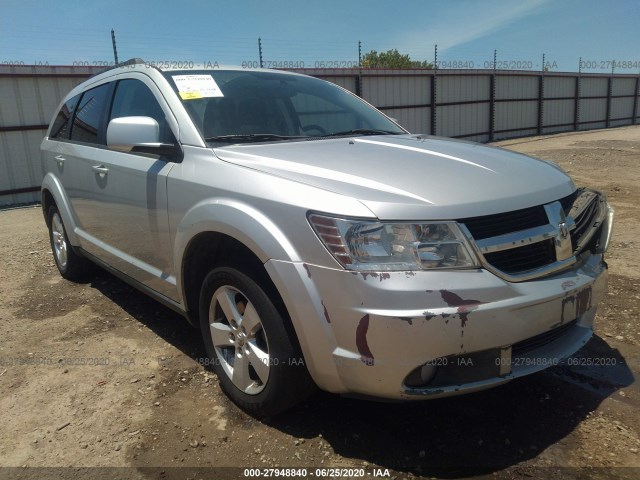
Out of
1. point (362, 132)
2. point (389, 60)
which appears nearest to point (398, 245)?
point (362, 132)

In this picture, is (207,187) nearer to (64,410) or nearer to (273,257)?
(273,257)

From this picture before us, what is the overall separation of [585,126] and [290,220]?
29.0 meters

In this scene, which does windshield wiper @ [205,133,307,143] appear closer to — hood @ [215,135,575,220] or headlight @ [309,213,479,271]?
hood @ [215,135,575,220]

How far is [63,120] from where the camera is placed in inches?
184

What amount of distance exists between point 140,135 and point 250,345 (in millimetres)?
1295

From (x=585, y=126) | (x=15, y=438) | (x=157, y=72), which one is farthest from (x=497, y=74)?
(x=15, y=438)

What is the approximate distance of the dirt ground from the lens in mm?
2264

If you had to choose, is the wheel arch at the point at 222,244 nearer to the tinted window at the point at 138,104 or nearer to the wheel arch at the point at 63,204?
the tinted window at the point at 138,104

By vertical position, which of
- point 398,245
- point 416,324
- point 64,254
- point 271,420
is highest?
point 398,245

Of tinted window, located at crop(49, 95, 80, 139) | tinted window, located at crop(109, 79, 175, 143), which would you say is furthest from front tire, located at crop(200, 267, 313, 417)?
tinted window, located at crop(49, 95, 80, 139)

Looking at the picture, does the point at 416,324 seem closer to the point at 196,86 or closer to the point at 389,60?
the point at 196,86

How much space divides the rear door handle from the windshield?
81cm

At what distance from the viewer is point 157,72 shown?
3252 mm

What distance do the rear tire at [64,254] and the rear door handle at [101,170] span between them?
116 cm
